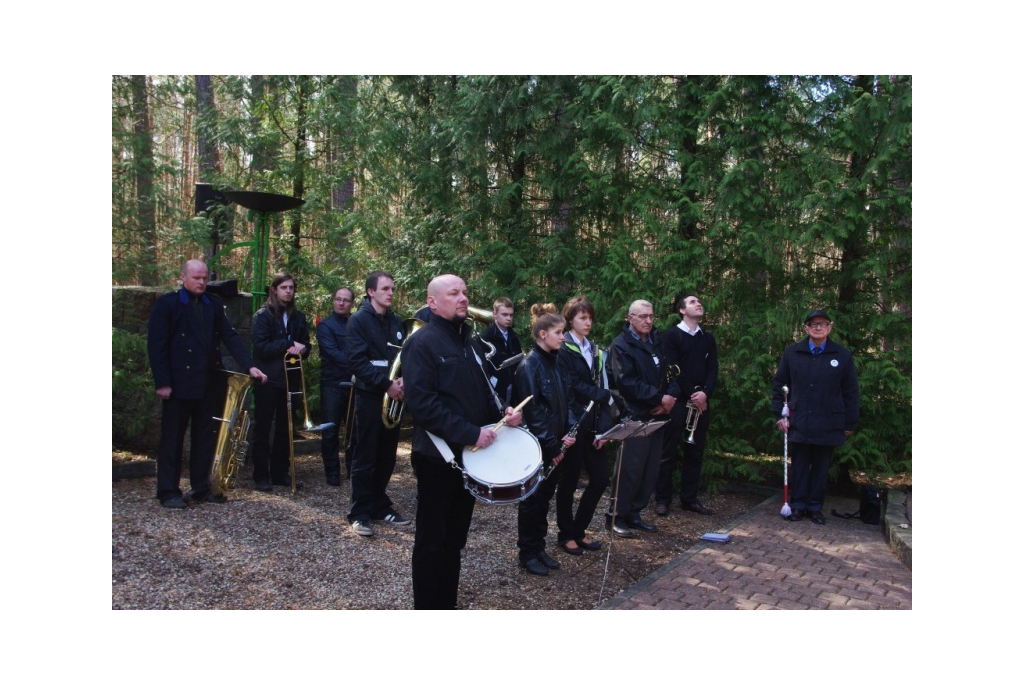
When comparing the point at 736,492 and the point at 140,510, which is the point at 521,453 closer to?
the point at 140,510

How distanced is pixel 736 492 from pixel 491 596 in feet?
14.5

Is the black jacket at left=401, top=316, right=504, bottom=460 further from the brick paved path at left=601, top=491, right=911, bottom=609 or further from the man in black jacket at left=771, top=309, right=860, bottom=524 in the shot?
the man in black jacket at left=771, top=309, right=860, bottom=524

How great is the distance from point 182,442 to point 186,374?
610mm

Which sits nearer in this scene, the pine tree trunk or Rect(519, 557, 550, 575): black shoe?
Rect(519, 557, 550, 575): black shoe

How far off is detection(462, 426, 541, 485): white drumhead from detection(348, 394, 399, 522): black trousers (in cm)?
221

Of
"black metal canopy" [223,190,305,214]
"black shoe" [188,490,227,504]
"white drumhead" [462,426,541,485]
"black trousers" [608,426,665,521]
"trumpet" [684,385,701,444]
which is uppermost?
"black metal canopy" [223,190,305,214]

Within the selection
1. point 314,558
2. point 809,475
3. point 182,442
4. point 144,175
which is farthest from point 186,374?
point 809,475

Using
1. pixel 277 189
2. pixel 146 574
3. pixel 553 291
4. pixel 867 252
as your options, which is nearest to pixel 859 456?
pixel 867 252

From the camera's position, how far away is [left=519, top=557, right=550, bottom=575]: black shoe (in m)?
5.61

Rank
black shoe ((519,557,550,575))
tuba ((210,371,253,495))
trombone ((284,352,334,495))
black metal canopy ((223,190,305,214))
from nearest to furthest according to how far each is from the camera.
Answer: black shoe ((519,557,550,575)), tuba ((210,371,253,495)), trombone ((284,352,334,495)), black metal canopy ((223,190,305,214))

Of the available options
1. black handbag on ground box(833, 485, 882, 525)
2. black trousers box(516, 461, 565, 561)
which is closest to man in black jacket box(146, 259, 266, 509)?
black trousers box(516, 461, 565, 561)

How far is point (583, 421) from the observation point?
236 inches

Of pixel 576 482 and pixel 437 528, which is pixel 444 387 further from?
pixel 576 482

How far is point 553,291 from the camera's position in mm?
9594
